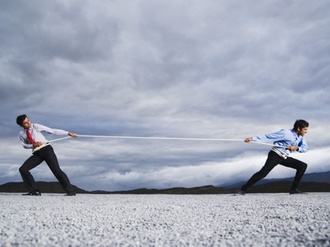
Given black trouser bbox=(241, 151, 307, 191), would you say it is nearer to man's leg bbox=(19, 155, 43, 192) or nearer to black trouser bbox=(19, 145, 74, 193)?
black trouser bbox=(19, 145, 74, 193)

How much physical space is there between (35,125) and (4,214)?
4.24 m

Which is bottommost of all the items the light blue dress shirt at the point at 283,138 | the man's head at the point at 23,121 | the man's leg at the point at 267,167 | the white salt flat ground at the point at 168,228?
the white salt flat ground at the point at 168,228

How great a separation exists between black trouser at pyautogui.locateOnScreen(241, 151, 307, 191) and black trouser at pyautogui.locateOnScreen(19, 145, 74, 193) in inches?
184

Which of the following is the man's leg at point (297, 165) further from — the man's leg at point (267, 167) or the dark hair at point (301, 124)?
the dark hair at point (301, 124)

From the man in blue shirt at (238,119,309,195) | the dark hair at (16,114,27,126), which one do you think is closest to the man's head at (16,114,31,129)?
the dark hair at (16,114,27,126)

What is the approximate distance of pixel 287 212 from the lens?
4223mm

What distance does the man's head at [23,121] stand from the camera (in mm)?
8125

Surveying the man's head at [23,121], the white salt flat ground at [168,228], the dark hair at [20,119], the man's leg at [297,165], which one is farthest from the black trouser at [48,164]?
the man's leg at [297,165]

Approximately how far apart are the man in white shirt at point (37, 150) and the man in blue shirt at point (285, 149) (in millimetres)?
4667

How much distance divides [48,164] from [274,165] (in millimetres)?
5799

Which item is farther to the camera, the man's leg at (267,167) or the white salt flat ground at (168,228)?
the man's leg at (267,167)

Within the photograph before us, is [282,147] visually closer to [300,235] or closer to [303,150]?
[303,150]

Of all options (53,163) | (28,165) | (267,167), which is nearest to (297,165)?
(267,167)

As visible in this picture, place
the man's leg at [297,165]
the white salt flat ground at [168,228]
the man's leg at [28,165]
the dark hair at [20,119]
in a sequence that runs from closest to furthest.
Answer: the white salt flat ground at [168,228], the dark hair at [20,119], the man's leg at [28,165], the man's leg at [297,165]
